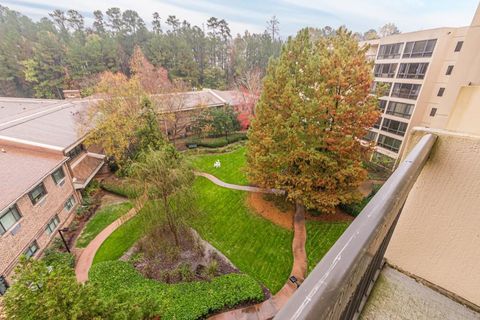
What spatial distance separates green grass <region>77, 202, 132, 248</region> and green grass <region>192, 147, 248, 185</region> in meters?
6.54

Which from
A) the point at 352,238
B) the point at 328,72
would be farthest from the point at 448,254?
the point at 328,72

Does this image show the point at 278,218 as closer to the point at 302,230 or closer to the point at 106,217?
the point at 302,230

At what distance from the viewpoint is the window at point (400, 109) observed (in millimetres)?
20469

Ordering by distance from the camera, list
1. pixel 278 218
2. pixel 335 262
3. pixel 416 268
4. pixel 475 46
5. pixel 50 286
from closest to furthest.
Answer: pixel 335 262 → pixel 416 268 → pixel 475 46 → pixel 50 286 → pixel 278 218

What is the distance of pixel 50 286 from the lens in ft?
15.2

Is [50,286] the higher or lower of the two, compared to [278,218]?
higher

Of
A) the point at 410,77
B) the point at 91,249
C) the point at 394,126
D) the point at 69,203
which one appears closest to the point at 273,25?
the point at 410,77

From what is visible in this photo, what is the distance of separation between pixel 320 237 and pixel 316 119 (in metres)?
7.04

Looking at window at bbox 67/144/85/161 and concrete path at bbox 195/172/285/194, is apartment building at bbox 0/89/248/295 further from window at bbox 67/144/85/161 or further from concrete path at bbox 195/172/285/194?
concrete path at bbox 195/172/285/194

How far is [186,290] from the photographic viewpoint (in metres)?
10.1

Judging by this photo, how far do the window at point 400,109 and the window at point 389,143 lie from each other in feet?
7.83

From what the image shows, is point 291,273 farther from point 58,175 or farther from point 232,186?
point 58,175

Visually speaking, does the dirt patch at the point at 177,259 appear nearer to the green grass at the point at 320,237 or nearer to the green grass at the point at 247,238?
the green grass at the point at 247,238

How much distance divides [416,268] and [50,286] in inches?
252
